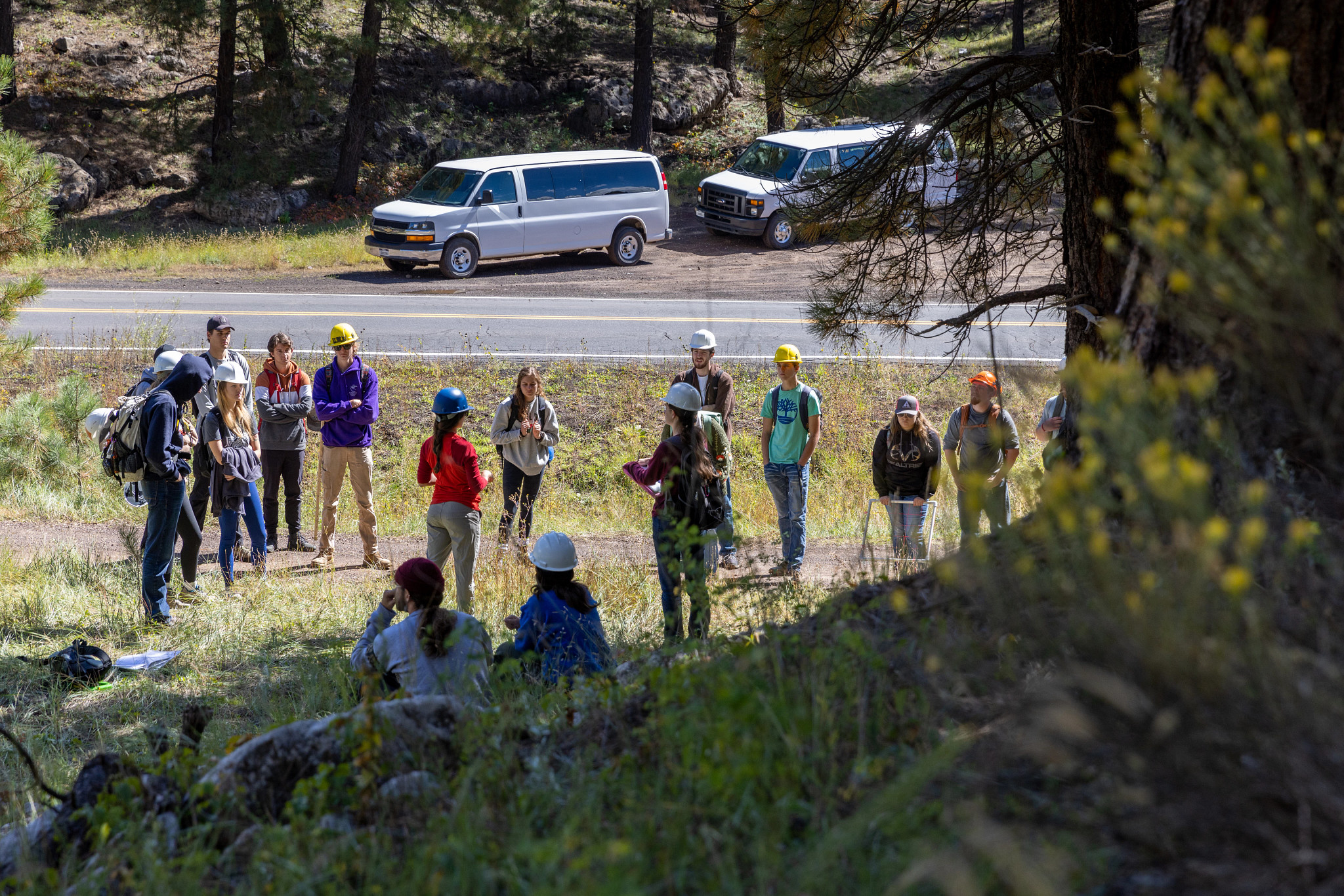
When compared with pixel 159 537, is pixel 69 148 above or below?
above

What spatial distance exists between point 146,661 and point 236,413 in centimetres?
210

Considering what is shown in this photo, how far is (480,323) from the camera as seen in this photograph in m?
15.6

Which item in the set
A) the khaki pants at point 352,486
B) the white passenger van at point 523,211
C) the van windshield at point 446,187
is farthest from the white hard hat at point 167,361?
the van windshield at point 446,187

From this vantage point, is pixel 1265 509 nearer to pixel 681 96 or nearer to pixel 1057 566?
pixel 1057 566

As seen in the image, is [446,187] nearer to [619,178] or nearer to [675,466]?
[619,178]

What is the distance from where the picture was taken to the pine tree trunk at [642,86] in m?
25.8

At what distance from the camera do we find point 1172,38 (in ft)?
13.0

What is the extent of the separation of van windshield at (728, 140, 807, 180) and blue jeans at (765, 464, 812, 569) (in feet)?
40.9

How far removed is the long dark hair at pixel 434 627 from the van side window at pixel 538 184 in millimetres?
15641

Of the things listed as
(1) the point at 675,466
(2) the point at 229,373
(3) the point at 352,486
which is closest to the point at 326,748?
(1) the point at 675,466

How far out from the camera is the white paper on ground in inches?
247

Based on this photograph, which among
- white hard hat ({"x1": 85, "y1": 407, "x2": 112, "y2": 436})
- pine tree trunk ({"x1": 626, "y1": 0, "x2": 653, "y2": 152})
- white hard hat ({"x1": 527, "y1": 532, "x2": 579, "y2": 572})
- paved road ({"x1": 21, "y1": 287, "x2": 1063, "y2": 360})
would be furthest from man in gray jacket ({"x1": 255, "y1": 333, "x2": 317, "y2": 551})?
pine tree trunk ({"x1": 626, "y1": 0, "x2": 653, "y2": 152})

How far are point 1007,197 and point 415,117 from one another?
966 inches

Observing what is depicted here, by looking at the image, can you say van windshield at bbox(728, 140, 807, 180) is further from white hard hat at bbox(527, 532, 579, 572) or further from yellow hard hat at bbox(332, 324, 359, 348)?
white hard hat at bbox(527, 532, 579, 572)
